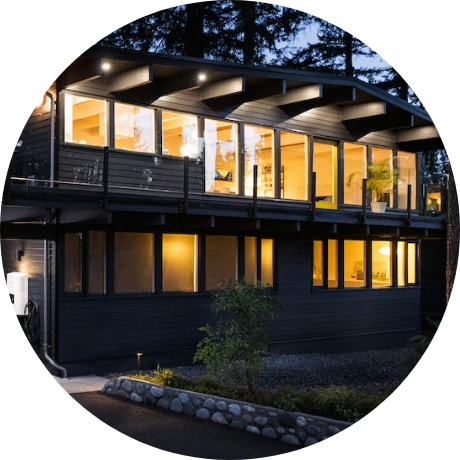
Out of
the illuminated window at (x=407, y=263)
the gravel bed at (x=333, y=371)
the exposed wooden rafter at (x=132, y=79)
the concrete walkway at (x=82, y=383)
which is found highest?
the exposed wooden rafter at (x=132, y=79)

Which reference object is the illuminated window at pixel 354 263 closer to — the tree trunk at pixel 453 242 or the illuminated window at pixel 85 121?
the illuminated window at pixel 85 121

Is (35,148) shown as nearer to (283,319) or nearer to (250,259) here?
(250,259)

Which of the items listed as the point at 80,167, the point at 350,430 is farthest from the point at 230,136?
the point at 350,430

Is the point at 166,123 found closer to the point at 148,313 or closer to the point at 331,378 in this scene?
the point at 148,313

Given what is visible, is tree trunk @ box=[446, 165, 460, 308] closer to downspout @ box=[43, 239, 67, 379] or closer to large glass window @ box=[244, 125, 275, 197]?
large glass window @ box=[244, 125, 275, 197]

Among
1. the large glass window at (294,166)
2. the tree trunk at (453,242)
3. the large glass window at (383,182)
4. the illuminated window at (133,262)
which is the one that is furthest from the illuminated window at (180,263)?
the tree trunk at (453,242)

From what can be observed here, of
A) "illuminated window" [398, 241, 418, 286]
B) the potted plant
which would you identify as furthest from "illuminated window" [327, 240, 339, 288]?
"illuminated window" [398, 241, 418, 286]

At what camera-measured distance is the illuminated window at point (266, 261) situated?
1588 cm

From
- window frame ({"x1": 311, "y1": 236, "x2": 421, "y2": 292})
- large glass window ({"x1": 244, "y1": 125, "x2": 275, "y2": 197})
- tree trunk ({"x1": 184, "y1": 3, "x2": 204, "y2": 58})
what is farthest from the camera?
tree trunk ({"x1": 184, "y1": 3, "x2": 204, "y2": 58})

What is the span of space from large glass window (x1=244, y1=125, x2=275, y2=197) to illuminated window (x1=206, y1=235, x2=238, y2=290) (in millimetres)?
1131

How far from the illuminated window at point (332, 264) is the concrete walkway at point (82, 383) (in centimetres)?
678

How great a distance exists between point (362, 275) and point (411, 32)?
12.9m

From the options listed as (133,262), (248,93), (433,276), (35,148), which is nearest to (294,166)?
(248,93)

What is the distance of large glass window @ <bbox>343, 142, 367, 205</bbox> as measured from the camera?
17281mm
